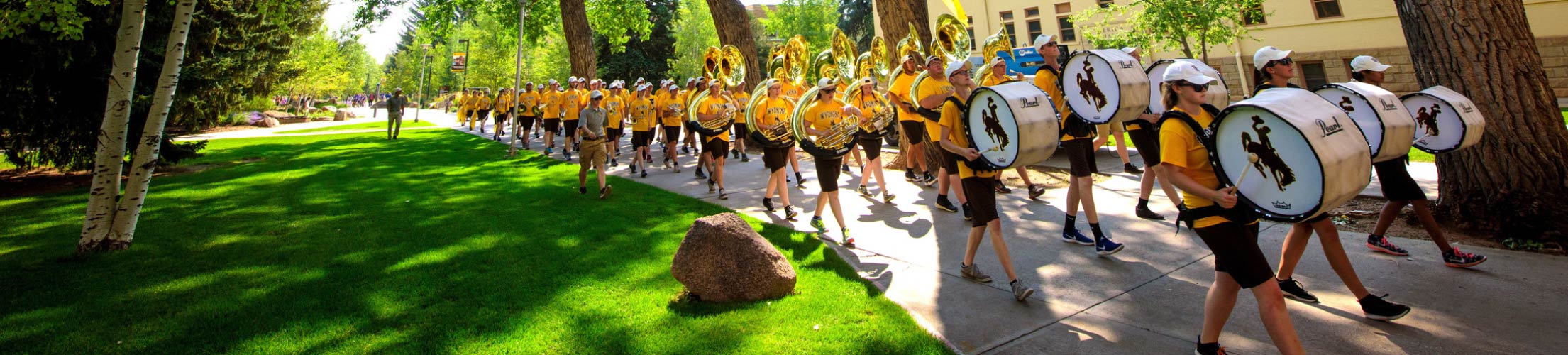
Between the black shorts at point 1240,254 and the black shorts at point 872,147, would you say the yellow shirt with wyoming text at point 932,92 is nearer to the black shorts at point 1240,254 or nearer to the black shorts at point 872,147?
the black shorts at point 872,147

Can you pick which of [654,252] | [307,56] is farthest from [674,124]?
[307,56]

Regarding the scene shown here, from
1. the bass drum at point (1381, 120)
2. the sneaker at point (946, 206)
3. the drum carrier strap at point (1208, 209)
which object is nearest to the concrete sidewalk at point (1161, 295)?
the sneaker at point (946, 206)

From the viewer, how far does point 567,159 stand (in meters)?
15.2

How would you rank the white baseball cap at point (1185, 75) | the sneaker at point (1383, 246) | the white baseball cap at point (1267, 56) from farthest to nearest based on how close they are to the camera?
the sneaker at point (1383, 246)
the white baseball cap at point (1267, 56)
the white baseball cap at point (1185, 75)

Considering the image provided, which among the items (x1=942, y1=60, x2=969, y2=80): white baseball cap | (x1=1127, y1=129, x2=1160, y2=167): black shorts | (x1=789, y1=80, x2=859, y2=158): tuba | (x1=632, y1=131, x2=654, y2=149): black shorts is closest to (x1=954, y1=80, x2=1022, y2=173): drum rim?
(x1=942, y1=60, x2=969, y2=80): white baseball cap

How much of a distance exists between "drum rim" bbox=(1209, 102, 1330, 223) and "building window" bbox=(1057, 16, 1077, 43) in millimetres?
30796

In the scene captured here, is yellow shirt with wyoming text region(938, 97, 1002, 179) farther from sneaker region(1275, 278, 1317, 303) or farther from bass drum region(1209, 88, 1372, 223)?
bass drum region(1209, 88, 1372, 223)

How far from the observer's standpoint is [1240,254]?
332 cm

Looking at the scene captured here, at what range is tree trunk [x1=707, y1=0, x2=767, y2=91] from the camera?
14.6 m

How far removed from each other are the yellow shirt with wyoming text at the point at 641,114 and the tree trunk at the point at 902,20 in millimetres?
4070

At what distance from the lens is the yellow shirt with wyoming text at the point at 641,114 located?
40.5ft

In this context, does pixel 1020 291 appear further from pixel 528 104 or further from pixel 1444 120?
pixel 528 104

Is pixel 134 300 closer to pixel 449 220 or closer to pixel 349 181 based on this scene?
pixel 449 220

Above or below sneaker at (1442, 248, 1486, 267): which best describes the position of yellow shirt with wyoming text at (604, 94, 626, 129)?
above
